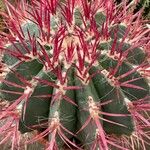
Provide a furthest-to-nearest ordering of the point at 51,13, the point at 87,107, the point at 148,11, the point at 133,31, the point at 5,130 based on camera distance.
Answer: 1. the point at 148,11
2. the point at 133,31
3. the point at 51,13
4. the point at 5,130
5. the point at 87,107

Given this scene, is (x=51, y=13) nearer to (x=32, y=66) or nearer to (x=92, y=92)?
(x=32, y=66)

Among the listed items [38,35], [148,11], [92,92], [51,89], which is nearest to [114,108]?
[92,92]

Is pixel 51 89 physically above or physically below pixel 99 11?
below

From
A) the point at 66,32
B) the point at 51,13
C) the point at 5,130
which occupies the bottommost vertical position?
the point at 5,130

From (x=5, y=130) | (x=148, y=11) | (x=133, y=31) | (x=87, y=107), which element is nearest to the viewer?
(x=87, y=107)

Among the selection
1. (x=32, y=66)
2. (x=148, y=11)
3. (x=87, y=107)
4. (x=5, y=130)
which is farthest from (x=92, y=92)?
(x=148, y=11)

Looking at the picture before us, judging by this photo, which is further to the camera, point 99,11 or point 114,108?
point 99,11
